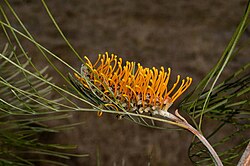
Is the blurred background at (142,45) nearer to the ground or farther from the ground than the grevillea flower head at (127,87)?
farther from the ground

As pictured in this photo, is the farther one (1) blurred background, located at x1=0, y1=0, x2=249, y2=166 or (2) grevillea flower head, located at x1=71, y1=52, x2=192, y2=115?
(1) blurred background, located at x1=0, y1=0, x2=249, y2=166

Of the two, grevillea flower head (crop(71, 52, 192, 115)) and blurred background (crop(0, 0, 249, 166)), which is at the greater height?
blurred background (crop(0, 0, 249, 166))

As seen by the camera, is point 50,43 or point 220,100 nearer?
point 220,100

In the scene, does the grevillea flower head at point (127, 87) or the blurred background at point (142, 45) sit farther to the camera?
the blurred background at point (142, 45)

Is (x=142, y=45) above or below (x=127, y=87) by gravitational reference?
above

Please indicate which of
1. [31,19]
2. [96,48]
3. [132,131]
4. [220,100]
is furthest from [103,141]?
[220,100]

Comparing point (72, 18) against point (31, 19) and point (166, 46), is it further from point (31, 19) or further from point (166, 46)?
point (166, 46)

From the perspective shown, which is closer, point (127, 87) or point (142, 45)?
point (127, 87)

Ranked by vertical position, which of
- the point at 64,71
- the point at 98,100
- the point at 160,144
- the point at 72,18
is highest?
the point at 72,18
